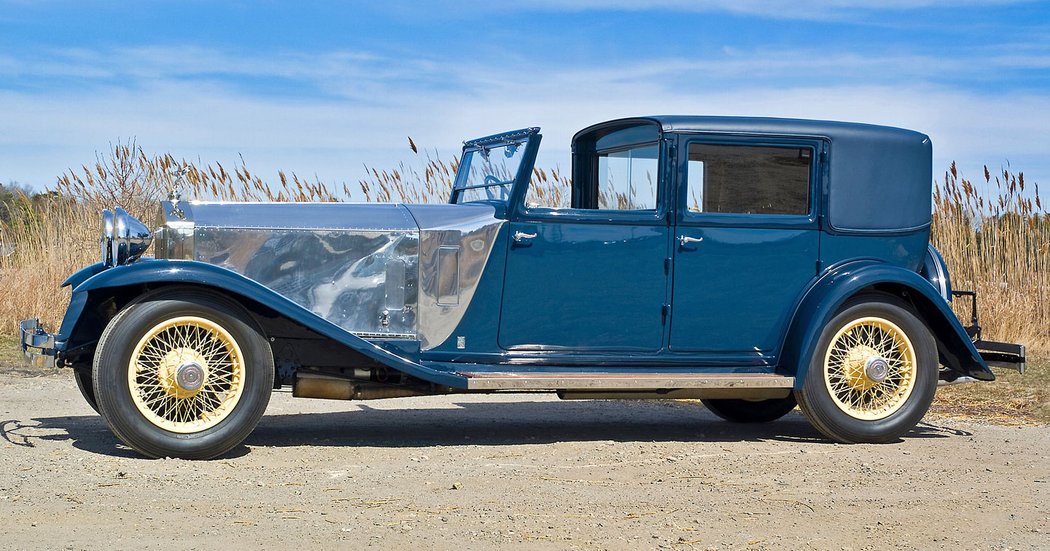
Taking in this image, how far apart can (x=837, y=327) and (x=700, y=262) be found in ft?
2.98

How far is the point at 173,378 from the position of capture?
5.69 m

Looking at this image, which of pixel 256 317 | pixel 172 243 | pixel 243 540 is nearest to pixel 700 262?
pixel 256 317

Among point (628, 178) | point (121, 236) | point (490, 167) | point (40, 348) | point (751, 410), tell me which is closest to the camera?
point (40, 348)

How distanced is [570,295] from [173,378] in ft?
7.12

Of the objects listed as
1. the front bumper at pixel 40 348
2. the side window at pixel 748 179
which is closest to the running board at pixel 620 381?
the side window at pixel 748 179

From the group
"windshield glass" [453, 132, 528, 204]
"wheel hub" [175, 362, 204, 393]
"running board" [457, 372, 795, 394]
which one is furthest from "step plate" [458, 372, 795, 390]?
"wheel hub" [175, 362, 204, 393]

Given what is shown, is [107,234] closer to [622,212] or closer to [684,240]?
[622,212]

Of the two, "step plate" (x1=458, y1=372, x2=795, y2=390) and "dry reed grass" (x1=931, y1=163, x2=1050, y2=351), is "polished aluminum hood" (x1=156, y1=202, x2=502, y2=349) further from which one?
"dry reed grass" (x1=931, y1=163, x2=1050, y2=351)

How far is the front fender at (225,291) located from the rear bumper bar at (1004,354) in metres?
3.33

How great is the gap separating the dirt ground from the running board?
1.15ft

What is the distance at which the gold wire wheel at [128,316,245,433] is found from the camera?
568cm

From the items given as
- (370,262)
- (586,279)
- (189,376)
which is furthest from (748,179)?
(189,376)

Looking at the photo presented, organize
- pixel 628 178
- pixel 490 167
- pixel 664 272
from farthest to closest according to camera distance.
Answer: pixel 490 167, pixel 628 178, pixel 664 272

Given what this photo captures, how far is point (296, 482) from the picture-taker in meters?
5.12
